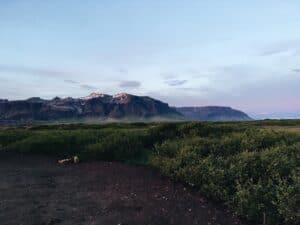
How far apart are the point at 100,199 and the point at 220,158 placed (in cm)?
484

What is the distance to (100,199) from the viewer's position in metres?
12.7

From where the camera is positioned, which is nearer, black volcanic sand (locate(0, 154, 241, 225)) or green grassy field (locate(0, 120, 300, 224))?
black volcanic sand (locate(0, 154, 241, 225))

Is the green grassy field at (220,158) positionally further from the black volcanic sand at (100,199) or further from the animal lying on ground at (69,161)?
the animal lying on ground at (69,161)

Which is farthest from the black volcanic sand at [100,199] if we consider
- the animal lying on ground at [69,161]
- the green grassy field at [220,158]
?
the animal lying on ground at [69,161]

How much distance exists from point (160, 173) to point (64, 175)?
4123 mm

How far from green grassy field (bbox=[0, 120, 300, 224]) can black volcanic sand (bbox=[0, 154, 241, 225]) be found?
592 millimetres

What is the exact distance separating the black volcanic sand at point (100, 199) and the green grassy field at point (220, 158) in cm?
59

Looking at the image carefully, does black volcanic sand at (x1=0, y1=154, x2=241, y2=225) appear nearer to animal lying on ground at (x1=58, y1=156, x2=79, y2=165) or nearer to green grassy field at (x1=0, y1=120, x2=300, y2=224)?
green grassy field at (x1=0, y1=120, x2=300, y2=224)

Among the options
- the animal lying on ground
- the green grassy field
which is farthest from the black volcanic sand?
the animal lying on ground

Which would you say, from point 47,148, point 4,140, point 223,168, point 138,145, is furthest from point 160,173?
point 4,140

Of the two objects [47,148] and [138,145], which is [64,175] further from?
[47,148]

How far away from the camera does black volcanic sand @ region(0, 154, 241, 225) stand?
35.9 ft

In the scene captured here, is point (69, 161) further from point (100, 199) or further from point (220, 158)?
point (220, 158)

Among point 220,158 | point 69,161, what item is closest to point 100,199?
point 220,158
